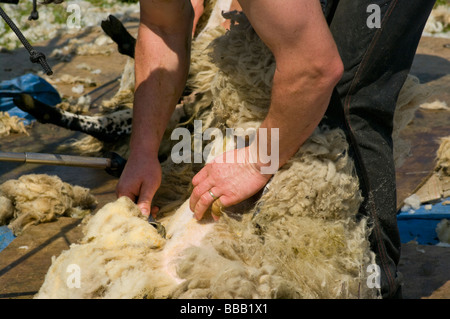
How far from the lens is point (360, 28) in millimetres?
1879

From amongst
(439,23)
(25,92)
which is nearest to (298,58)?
(25,92)

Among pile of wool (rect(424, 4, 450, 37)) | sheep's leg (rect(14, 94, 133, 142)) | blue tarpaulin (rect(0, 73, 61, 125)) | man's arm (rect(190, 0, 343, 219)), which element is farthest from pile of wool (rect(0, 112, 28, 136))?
pile of wool (rect(424, 4, 450, 37))

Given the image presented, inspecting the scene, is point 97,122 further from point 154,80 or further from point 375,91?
point 375,91

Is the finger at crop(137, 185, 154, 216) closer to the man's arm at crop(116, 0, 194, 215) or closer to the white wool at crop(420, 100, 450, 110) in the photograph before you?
the man's arm at crop(116, 0, 194, 215)

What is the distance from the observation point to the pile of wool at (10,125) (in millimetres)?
3619

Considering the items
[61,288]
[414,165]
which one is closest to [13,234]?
[61,288]

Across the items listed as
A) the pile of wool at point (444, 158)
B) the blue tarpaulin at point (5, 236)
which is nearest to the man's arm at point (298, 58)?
the blue tarpaulin at point (5, 236)

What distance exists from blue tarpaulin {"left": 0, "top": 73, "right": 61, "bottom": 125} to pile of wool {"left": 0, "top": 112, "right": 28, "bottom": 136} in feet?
0.91

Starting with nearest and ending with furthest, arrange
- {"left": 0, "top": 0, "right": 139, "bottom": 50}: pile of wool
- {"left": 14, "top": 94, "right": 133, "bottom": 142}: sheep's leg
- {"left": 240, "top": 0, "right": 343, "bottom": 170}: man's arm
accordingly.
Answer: {"left": 240, "top": 0, "right": 343, "bottom": 170}: man's arm, {"left": 14, "top": 94, "right": 133, "bottom": 142}: sheep's leg, {"left": 0, "top": 0, "right": 139, "bottom": 50}: pile of wool

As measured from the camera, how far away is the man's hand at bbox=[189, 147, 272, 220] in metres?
1.73

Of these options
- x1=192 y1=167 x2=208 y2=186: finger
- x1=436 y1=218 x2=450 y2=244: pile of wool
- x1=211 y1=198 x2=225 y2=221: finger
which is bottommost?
x1=436 y1=218 x2=450 y2=244: pile of wool

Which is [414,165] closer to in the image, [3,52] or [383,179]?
[383,179]

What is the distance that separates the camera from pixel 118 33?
330 cm

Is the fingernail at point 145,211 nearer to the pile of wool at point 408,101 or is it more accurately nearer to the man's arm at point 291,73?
the man's arm at point 291,73
